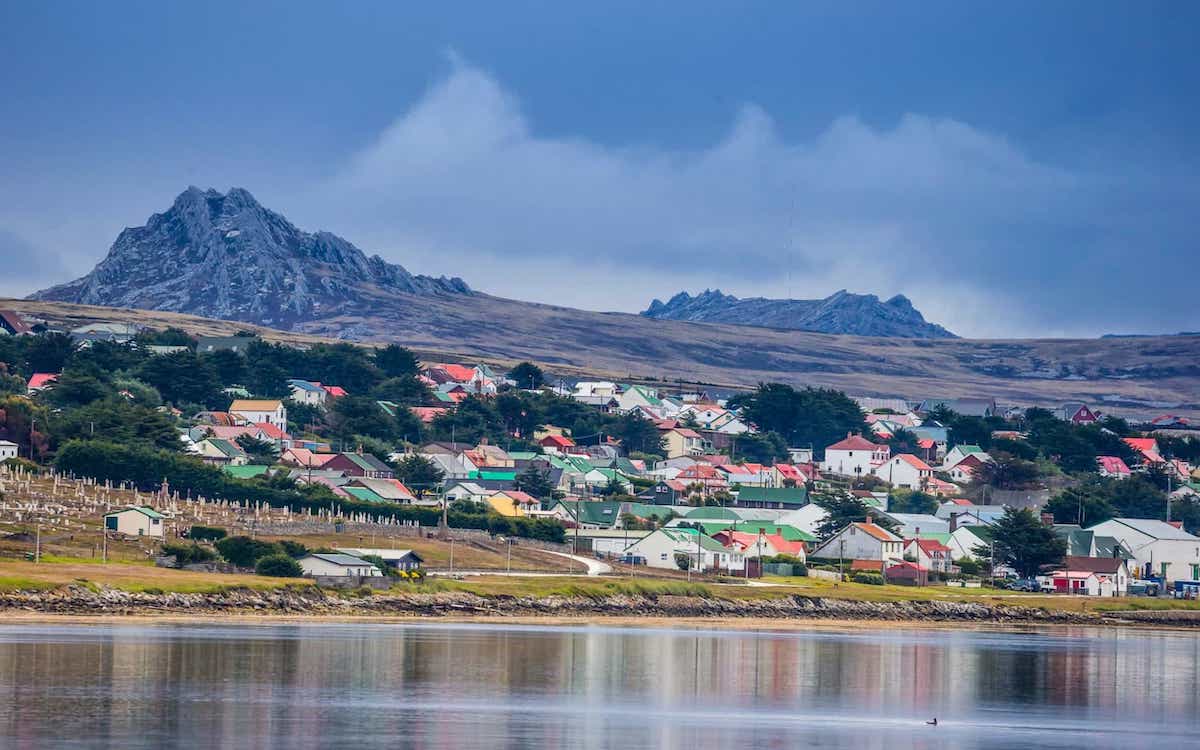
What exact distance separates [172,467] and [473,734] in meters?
68.6

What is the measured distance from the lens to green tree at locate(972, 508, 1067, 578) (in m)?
109

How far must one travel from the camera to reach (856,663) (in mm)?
65938

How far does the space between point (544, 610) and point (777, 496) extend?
53065 mm

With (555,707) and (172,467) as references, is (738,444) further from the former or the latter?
(555,707)

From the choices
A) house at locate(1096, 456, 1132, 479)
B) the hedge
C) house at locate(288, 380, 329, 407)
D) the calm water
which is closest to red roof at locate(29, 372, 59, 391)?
house at locate(288, 380, 329, 407)

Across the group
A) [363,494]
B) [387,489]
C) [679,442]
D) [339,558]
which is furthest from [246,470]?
[679,442]

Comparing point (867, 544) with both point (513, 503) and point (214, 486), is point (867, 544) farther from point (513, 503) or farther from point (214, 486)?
point (214, 486)

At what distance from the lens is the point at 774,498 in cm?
13375

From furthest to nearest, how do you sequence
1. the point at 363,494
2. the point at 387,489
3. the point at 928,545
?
the point at 387,489
the point at 363,494
the point at 928,545

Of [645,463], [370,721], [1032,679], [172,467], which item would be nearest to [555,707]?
[370,721]

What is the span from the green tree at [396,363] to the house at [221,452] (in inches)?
2488

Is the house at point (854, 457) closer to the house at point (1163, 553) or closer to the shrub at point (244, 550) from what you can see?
the house at point (1163, 553)

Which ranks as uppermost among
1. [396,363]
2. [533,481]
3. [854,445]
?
[396,363]

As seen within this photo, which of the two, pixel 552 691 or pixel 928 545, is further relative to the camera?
pixel 928 545
